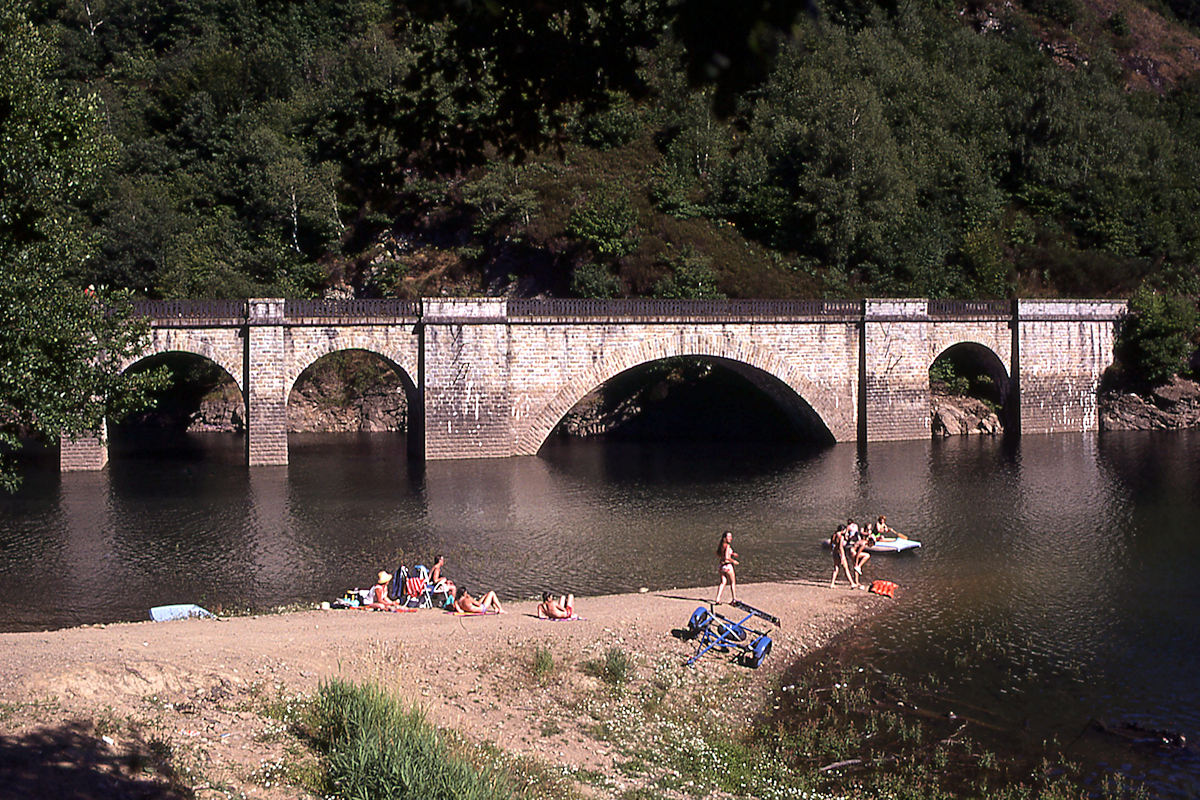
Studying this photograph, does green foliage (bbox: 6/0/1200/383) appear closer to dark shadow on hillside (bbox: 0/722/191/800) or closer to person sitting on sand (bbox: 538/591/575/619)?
person sitting on sand (bbox: 538/591/575/619)

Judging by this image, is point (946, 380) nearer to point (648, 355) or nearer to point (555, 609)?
point (648, 355)

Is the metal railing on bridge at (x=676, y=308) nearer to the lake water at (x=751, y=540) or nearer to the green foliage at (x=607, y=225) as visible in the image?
the lake water at (x=751, y=540)

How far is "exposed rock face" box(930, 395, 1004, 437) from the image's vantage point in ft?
151

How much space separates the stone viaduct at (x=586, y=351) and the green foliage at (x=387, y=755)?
1055 inches

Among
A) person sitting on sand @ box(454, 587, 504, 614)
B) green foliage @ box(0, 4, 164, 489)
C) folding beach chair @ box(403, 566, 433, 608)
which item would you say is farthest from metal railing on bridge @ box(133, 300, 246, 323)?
person sitting on sand @ box(454, 587, 504, 614)

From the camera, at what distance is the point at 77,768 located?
1024cm

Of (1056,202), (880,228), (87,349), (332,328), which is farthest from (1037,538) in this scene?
(1056,202)

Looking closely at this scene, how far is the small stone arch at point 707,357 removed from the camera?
39938 mm

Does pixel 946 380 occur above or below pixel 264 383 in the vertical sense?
below

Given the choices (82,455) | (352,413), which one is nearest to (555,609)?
(82,455)

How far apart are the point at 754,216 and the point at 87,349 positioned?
41941 mm

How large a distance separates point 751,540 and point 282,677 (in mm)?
14444

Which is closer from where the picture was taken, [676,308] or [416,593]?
[416,593]

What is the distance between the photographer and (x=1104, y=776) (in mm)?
13039
